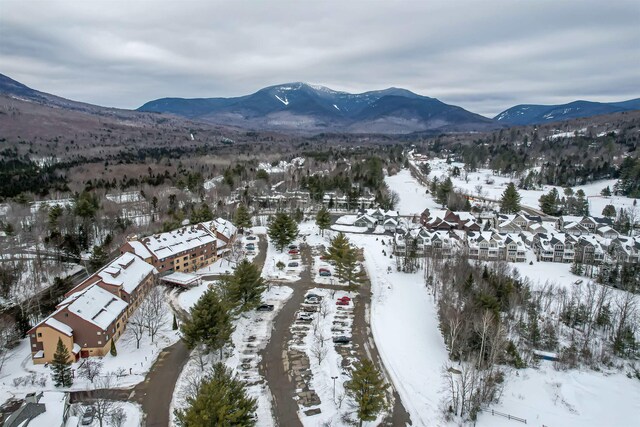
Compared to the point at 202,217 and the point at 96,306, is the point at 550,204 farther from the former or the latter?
the point at 96,306

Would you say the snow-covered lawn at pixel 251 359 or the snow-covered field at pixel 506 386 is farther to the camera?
the snow-covered field at pixel 506 386

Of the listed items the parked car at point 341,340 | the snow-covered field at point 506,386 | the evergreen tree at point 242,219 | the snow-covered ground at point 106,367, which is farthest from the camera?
the evergreen tree at point 242,219

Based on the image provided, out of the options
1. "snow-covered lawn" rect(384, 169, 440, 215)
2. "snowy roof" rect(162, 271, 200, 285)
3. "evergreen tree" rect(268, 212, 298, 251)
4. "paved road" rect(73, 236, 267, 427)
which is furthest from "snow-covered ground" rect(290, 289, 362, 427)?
"snow-covered lawn" rect(384, 169, 440, 215)

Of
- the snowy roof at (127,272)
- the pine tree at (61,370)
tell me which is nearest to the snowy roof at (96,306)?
the snowy roof at (127,272)

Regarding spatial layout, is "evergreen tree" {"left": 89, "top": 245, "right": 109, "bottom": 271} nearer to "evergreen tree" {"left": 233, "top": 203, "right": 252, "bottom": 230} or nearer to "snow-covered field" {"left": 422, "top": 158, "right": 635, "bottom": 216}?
"evergreen tree" {"left": 233, "top": 203, "right": 252, "bottom": 230}

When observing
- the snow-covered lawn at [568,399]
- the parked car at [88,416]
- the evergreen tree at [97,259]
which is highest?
the evergreen tree at [97,259]

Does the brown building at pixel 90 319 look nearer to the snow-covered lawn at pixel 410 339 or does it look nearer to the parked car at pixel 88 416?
the parked car at pixel 88 416
